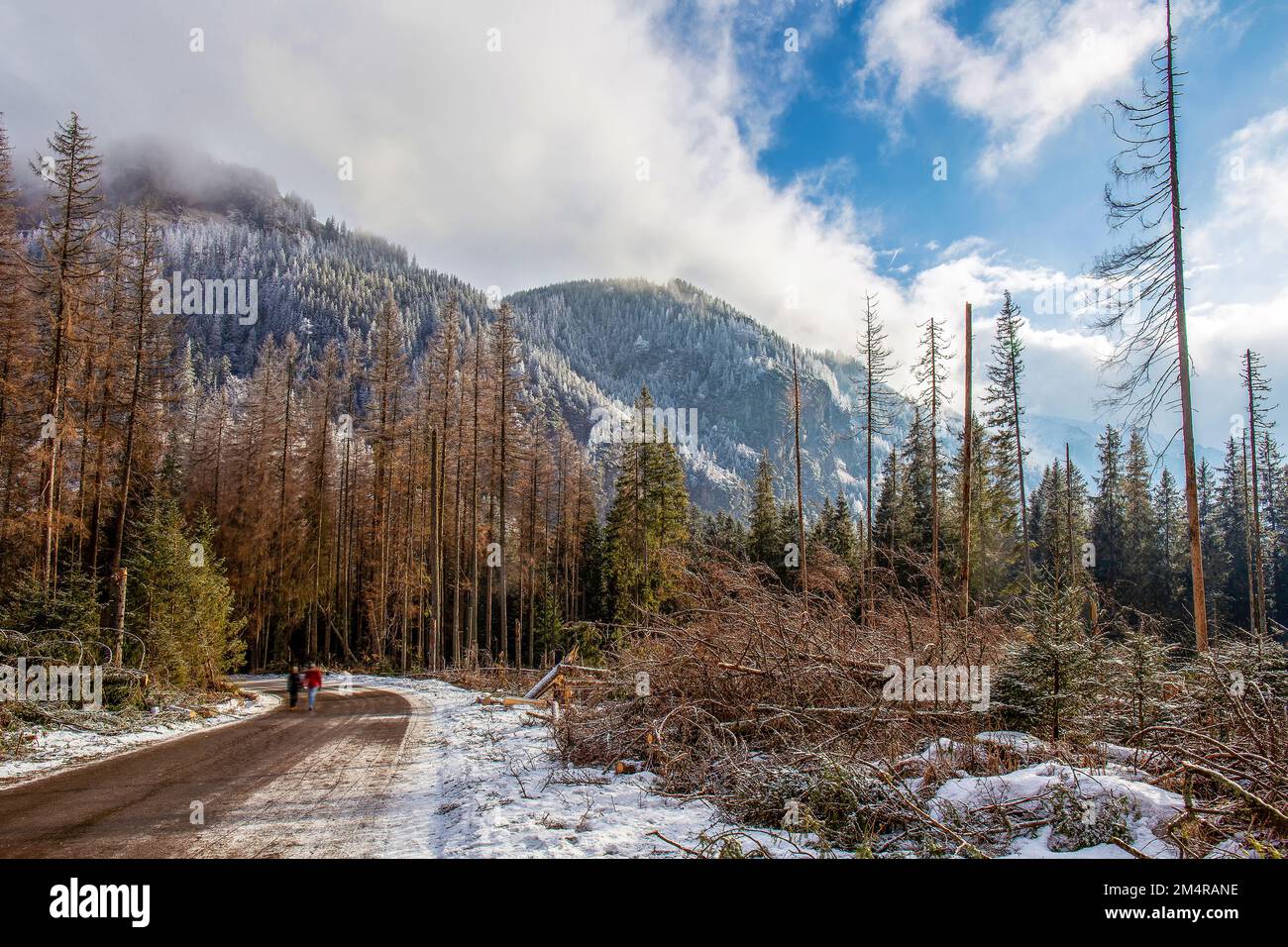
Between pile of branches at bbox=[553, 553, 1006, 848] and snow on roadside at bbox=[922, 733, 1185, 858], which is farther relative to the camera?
pile of branches at bbox=[553, 553, 1006, 848]

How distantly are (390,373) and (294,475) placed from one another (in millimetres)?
9280

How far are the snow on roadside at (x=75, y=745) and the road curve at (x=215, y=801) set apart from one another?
1.30ft

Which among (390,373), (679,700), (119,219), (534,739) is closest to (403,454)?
(390,373)

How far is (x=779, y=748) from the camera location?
279 inches

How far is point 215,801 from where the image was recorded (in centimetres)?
657

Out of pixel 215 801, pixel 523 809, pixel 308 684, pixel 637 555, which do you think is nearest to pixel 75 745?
pixel 215 801

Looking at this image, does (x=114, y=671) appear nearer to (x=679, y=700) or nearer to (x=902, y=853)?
(x=679, y=700)

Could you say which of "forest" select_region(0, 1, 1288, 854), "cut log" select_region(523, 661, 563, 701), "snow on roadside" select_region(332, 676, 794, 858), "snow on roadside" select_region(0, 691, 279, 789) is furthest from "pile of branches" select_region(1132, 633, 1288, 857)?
"cut log" select_region(523, 661, 563, 701)

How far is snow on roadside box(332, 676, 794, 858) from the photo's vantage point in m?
4.88

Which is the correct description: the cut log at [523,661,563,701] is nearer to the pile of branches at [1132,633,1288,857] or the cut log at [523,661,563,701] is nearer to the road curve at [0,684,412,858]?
the road curve at [0,684,412,858]

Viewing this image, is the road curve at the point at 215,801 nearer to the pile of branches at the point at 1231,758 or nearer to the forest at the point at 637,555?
the forest at the point at 637,555

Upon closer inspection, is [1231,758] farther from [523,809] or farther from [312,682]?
[312,682]

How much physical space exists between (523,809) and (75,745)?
29.4 feet

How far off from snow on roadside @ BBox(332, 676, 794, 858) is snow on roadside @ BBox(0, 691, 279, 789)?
15.0ft
